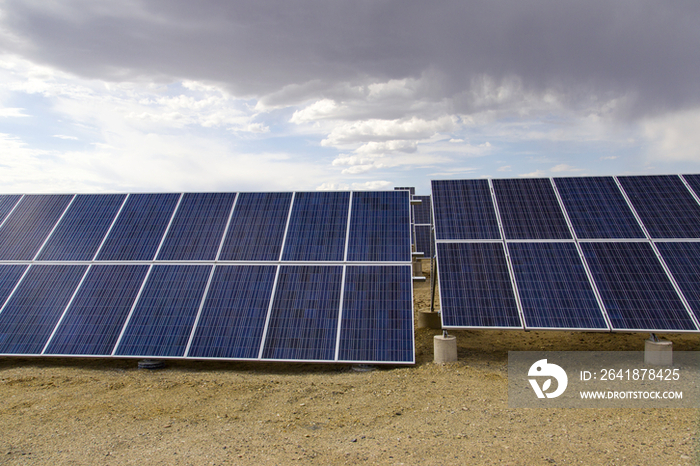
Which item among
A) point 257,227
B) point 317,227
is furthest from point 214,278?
point 317,227

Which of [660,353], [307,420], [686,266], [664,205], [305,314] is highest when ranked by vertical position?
[664,205]

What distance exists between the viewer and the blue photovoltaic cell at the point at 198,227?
14.1m

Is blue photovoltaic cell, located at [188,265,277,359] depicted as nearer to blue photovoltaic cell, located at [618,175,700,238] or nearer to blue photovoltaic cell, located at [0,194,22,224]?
blue photovoltaic cell, located at [0,194,22,224]

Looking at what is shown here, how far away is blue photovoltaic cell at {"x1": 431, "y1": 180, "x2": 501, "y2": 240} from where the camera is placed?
13.7 metres

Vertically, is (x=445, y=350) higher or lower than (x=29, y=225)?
lower

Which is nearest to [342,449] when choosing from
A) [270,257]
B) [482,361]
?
[482,361]

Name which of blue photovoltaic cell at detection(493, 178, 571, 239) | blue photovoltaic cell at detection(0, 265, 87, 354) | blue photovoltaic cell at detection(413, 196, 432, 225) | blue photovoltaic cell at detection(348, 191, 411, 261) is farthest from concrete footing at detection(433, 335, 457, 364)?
blue photovoltaic cell at detection(413, 196, 432, 225)

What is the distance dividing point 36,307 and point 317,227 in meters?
9.60

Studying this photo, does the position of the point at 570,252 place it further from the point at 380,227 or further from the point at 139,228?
the point at 139,228

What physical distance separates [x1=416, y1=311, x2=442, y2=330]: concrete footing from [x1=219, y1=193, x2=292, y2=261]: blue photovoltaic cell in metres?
6.42

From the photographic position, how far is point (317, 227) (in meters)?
14.4

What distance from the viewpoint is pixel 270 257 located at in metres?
13.6

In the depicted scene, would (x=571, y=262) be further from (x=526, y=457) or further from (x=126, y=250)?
(x=126, y=250)

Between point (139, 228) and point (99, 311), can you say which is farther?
point (139, 228)
